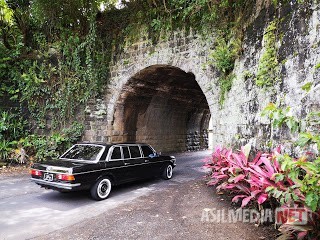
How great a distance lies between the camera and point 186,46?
879 cm

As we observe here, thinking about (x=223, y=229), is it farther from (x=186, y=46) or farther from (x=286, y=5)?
(x=186, y=46)

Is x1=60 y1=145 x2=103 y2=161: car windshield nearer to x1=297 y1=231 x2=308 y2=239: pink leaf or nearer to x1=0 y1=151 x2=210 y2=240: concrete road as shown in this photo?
x1=0 y1=151 x2=210 y2=240: concrete road

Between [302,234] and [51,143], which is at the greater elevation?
[51,143]

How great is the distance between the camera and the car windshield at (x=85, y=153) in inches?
231

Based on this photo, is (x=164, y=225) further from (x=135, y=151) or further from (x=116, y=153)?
(x=135, y=151)

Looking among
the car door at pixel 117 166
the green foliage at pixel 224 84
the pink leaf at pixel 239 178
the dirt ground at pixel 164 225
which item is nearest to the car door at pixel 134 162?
the car door at pixel 117 166

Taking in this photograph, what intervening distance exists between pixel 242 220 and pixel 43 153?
827cm

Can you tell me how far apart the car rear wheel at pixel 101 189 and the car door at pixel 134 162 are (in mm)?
725

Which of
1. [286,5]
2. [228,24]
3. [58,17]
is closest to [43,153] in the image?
[58,17]

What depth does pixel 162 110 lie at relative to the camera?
43.8 ft

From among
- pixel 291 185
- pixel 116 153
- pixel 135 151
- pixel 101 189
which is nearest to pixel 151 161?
pixel 135 151

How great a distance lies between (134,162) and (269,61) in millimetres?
3962

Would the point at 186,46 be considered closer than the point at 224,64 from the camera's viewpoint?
No

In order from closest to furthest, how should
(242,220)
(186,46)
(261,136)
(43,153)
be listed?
(242,220), (261,136), (186,46), (43,153)
